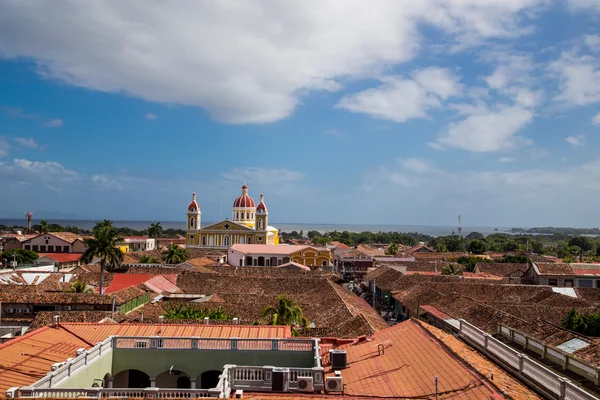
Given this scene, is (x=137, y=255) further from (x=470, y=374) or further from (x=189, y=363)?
(x=470, y=374)

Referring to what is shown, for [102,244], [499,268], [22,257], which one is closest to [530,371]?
[102,244]

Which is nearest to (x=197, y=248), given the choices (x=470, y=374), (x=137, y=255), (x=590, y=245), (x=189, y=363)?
(x=137, y=255)

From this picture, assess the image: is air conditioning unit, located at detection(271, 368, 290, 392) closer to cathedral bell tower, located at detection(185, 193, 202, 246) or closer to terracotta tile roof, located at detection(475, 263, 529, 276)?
terracotta tile roof, located at detection(475, 263, 529, 276)

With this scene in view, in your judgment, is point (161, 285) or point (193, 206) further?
point (193, 206)

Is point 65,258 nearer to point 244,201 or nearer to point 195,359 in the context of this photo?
point 244,201

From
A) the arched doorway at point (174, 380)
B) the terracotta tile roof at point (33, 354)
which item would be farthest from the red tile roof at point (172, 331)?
the arched doorway at point (174, 380)

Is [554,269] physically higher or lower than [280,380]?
higher

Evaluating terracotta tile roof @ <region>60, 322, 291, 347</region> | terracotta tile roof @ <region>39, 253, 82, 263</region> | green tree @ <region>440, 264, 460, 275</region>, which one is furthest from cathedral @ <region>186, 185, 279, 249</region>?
terracotta tile roof @ <region>60, 322, 291, 347</region>
